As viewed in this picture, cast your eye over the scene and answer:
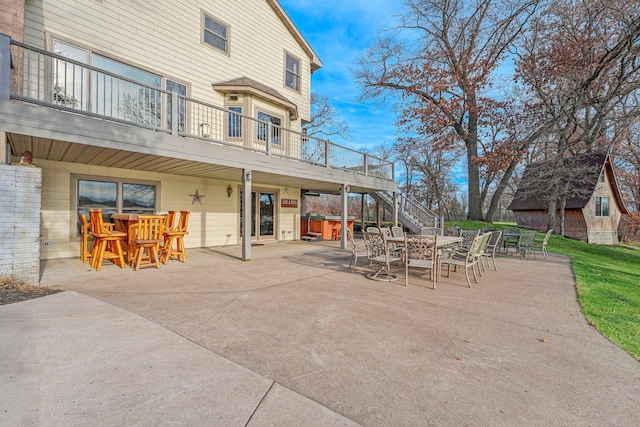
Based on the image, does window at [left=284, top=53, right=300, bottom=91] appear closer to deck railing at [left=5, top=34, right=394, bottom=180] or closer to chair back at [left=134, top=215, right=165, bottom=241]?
deck railing at [left=5, top=34, right=394, bottom=180]

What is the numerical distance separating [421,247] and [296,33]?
1164cm

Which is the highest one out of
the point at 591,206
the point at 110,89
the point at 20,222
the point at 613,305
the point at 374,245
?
the point at 110,89

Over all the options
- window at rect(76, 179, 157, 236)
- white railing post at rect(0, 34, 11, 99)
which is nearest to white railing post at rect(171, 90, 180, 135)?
white railing post at rect(0, 34, 11, 99)

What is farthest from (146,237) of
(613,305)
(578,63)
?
(578,63)

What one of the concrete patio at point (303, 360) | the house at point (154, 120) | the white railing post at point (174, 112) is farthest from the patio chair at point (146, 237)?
the white railing post at point (174, 112)

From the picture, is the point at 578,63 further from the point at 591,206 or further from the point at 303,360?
the point at 303,360

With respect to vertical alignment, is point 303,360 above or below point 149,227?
below

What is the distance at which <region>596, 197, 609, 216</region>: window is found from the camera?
923 inches

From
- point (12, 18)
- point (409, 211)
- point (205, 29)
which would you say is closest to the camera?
point (12, 18)

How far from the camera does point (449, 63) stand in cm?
1823

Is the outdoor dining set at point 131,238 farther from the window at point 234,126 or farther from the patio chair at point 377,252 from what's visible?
the patio chair at point 377,252

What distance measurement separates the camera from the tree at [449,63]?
16.7 m

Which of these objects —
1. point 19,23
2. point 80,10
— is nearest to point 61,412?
point 19,23

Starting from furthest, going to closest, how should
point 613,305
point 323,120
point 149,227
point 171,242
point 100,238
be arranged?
point 323,120 < point 171,242 < point 149,227 < point 100,238 < point 613,305
